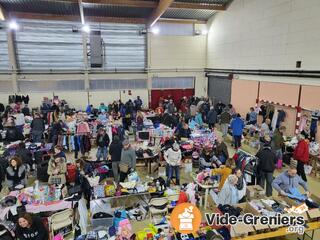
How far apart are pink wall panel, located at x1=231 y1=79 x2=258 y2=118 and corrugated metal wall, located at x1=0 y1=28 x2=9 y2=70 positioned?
→ 12.6 meters

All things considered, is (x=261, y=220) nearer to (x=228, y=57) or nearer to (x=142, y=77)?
(x=228, y=57)

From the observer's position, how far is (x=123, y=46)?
16.0 m

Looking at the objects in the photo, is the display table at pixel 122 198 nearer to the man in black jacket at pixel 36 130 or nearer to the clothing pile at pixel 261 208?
the clothing pile at pixel 261 208

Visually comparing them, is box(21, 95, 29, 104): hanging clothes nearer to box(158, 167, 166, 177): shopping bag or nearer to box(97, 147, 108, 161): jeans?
box(97, 147, 108, 161): jeans

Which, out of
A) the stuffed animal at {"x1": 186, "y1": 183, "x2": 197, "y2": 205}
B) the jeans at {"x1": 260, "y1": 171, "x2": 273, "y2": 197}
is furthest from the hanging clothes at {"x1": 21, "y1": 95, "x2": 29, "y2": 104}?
the jeans at {"x1": 260, "y1": 171, "x2": 273, "y2": 197}

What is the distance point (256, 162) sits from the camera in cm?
639

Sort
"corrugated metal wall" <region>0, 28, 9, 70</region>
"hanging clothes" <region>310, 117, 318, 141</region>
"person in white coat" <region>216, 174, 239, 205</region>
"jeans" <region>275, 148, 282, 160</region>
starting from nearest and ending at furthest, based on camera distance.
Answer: "person in white coat" <region>216, 174, 239, 205</region>
"jeans" <region>275, 148, 282, 160</region>
"hanging clothes" <region>310, 117, 318, 141</region>
"corrugated metal wall" <region>0, 28, 9, 70</region>

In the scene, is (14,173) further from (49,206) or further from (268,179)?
(268,179)

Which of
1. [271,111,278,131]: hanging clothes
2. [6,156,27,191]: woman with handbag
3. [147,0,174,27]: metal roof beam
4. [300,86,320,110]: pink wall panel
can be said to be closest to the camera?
[6,156,27,191]: woman with handbag

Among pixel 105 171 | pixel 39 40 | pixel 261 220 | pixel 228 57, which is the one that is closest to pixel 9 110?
pixel 39 40

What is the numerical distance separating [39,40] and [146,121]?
27.7 feet

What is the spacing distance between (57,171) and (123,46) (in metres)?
11.5

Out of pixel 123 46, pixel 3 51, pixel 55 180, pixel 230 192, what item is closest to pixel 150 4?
pixel 123 46

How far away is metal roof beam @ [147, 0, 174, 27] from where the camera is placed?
1115 centimetres
